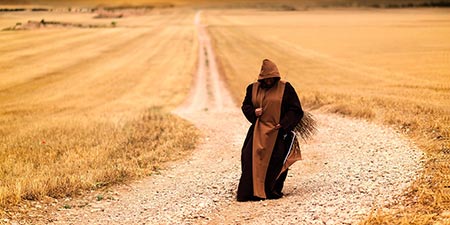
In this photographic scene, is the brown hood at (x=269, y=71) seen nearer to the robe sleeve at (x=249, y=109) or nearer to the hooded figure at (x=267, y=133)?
the hooded figure at (x=267, y=133)

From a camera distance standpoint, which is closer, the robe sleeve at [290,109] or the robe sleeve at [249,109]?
the robe sleeve at [290,109]

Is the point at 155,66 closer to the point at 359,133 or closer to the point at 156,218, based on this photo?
the point at 359,133

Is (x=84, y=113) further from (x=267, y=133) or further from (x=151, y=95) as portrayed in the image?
(x=267, y=133)

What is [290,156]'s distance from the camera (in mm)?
Result: 11273

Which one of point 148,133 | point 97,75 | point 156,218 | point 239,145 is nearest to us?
point 156,218

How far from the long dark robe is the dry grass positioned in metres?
2.32

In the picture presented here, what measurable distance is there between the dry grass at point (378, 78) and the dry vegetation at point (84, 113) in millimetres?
5289

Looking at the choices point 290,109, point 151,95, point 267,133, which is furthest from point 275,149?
point 151,95

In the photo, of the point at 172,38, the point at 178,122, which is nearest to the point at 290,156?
the point at 178,122

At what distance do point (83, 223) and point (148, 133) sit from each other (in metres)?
9.93

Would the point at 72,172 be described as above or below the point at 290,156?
below

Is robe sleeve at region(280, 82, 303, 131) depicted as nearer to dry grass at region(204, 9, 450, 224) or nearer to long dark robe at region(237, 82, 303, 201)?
long dark robe at region(237, 82, 303, 201)

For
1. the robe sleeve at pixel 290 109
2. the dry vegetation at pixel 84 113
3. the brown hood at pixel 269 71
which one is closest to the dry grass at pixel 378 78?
the robe sleeve at pixel 290 109

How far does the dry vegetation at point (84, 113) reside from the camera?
1509cm
